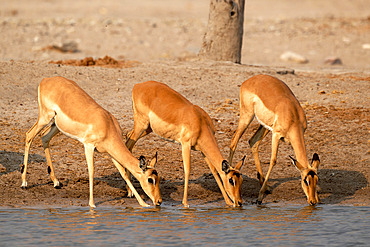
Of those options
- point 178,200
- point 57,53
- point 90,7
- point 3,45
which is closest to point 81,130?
point 178,200

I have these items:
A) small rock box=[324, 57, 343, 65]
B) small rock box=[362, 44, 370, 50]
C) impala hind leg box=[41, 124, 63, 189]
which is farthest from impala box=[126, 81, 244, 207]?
small rock box=[362, 44, 370, 50]

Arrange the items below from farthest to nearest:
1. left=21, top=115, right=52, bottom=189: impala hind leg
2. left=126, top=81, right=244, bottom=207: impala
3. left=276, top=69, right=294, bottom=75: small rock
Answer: left=276, top=69, right=294, bottom=75: small rock
left=21, top=115, right=52, bottom=189: impala hind leg
left=126, top=81, right=244, bottom=207: impala

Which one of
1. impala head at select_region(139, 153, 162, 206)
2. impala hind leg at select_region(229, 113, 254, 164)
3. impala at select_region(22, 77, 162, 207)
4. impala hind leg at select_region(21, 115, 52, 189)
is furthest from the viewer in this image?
impala hind leg at select_region(229, 113, 254, 164)

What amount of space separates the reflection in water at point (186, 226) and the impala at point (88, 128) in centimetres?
53

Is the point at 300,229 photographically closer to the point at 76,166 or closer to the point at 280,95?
the point at 280,95

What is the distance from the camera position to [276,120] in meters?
10.4

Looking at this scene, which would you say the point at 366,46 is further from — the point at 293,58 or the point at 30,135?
the point at 30,135

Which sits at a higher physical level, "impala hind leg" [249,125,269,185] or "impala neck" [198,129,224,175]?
"impala neck" [198,129,224,175]

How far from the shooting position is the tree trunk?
1739 cm

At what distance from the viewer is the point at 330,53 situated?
1078 inches

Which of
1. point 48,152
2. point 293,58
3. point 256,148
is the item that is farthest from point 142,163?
point 293,58

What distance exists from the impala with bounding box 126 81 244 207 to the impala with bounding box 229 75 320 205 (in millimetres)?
946

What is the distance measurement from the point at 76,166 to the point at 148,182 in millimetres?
2531

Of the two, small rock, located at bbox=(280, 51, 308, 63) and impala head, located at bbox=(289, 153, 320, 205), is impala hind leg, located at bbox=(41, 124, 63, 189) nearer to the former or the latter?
impala head, located at bbox=(289, 153, 320, 205)
